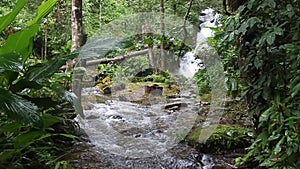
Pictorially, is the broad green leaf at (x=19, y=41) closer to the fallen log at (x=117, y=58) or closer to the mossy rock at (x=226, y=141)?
the mossy rock at (x=226, y=141)

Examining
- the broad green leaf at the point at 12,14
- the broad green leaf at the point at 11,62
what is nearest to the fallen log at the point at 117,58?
the broad green leaf at the point at 12,14

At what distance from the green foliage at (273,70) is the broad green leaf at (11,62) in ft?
2.98

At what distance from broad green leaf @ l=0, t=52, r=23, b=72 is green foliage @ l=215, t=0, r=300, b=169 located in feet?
2.98

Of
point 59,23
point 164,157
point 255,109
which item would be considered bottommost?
point 164,157

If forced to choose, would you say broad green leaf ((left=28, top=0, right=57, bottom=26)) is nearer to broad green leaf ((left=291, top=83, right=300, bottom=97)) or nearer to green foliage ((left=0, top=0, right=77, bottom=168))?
green foliage ((left=0, top=0, right=77, bottom=168))

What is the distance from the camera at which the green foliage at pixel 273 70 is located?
125cm

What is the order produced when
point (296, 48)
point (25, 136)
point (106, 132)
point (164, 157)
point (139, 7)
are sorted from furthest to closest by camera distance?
point (139, 7)
point (106, 132)
point (164, 157)
point (296, 48)
point (25, 136)

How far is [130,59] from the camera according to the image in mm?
4090

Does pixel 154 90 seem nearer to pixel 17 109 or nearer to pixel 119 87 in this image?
pixel 119 87

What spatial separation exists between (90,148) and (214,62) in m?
1.34

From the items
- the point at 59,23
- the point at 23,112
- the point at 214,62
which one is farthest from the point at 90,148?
the point at 59,23

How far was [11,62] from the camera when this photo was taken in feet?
3.11

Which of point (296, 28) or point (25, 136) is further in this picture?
point (296, 28)

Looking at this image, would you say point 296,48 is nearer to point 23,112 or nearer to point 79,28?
point 23,112
